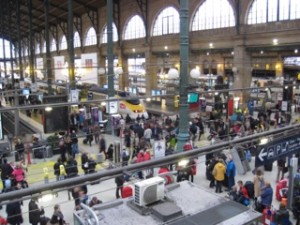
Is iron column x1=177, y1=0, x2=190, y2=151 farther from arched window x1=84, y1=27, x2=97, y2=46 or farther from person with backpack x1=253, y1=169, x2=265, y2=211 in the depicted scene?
arched window x1=84, y1=27, x2=97, y2=46

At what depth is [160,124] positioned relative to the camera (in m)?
21.7

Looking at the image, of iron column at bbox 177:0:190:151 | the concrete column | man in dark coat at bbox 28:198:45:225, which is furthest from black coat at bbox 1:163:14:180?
the concrete column

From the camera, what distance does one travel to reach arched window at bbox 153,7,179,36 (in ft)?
106

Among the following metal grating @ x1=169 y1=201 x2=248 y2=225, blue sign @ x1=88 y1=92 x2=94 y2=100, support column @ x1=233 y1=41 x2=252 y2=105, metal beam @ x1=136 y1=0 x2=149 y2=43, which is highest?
metal beam @ x1=136 y1=0 x2=149 y2=43

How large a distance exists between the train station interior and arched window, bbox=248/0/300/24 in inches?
2.8

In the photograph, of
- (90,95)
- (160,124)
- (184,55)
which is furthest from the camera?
(90,95)

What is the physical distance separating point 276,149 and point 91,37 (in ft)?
142

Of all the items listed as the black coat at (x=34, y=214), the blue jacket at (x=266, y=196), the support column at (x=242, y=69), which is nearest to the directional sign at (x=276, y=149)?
the blue jacket at (x=266, y=196)

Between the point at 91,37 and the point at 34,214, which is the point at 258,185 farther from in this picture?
the point at 91,37

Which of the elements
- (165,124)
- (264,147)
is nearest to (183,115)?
(264,147)

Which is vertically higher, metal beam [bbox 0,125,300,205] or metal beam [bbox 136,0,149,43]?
metal beam [bbox 136,0,149,43]

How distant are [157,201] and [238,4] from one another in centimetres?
2516

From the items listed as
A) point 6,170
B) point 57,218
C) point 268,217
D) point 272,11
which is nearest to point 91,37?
point 272,11

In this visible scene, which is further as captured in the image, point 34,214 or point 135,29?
point 135,29
